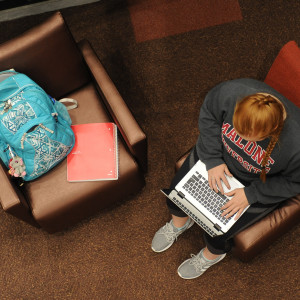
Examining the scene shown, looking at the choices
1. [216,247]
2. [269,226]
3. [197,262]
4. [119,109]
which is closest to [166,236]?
[197,262]

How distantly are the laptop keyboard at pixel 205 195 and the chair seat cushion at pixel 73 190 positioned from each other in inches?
12.7

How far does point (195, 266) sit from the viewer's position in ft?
6.14

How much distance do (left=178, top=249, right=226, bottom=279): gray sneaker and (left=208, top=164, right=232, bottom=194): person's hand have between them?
1.63ft

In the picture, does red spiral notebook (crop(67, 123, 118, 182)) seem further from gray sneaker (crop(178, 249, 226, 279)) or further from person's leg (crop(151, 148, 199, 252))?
gray sneaker (crop(178, 249, 226, 279))

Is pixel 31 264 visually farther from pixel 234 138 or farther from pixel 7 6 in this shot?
pixel 7 6

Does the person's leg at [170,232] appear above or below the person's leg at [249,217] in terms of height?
below

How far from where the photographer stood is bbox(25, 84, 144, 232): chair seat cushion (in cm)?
169

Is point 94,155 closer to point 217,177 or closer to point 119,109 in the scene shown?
point 119,109

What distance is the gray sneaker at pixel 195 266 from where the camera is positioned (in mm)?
1841

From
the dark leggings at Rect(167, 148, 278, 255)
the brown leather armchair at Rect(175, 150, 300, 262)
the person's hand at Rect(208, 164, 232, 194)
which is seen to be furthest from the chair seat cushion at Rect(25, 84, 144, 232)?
the brown leather armchair at Rect(175, 150, 300, 262)

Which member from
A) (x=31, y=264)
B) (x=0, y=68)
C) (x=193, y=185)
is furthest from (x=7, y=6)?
(x=193, y=185)

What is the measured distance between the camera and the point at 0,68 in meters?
1.58

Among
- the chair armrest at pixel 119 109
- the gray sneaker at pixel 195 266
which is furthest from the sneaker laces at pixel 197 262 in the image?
the chair armrest at pixel 119 109

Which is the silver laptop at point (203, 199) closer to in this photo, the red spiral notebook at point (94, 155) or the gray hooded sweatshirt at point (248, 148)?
the gray hooded sweatshirt at point (248, 148)
